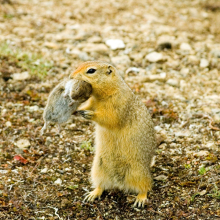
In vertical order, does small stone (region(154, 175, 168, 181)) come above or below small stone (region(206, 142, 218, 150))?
below

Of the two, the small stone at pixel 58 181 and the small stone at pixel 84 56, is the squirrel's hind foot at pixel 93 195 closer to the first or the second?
the small stone at pixel 58 181

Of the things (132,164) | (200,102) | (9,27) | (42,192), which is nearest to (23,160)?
(42,192)

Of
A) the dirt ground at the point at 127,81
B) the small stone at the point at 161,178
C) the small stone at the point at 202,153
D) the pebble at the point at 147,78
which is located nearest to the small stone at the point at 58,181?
the dirt ground at the point at 127,81

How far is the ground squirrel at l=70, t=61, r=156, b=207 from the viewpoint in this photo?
16.7ft

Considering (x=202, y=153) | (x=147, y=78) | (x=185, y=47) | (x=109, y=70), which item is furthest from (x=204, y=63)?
(x=109, y=70)

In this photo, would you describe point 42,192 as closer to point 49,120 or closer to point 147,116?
point 49,120

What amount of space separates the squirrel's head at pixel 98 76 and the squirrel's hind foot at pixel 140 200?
1390 millimetres

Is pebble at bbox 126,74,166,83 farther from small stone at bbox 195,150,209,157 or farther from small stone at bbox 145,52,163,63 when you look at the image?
small stone at bbox 195,150,209,157

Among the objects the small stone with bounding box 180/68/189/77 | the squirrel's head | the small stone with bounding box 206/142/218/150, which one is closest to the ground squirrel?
the squirrel's head

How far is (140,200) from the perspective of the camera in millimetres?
5215

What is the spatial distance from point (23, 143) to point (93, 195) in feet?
4.83

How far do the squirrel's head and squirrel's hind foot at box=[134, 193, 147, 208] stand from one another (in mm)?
1390

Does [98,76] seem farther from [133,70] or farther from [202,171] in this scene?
[133,70]

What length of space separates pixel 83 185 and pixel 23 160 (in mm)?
930
